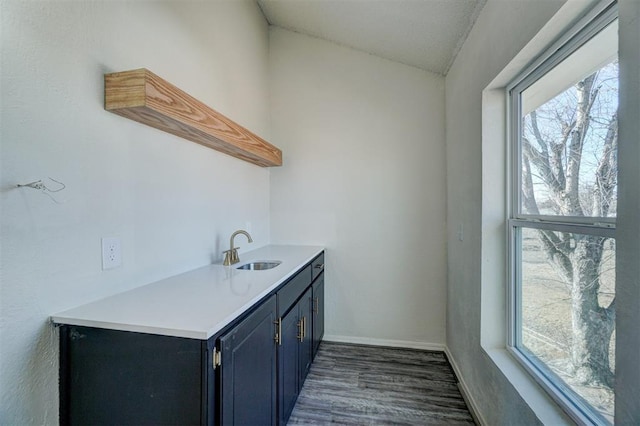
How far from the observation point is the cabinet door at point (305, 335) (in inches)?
75.0

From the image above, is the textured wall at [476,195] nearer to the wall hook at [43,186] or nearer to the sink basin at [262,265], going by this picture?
the sink basin at [262,265]

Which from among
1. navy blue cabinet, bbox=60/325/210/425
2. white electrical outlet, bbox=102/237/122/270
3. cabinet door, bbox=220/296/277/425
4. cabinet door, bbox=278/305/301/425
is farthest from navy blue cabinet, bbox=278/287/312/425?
white electrical outlet, bbox=102/237/122/270

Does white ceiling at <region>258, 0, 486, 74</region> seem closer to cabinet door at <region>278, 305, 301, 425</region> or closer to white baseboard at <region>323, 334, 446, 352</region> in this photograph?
cabinet door at <region>278, 305, 301, 425</region>

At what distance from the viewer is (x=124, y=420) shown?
0.95 m

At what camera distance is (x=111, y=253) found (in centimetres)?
117

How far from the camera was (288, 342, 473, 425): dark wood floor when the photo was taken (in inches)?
68.7

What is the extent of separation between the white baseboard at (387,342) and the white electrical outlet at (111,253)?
2.09 m

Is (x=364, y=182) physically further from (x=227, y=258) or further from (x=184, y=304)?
(x=184, y=304)

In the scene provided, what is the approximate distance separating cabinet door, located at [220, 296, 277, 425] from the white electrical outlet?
0.62 meters

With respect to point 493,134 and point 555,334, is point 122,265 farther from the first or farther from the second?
point 493,134

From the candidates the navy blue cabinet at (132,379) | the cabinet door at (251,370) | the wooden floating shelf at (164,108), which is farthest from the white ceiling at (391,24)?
the navy blue cabinet at (132,379)

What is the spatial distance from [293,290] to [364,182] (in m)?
1.36

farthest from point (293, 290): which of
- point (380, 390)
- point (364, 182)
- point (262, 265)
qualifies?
point (364, 182)

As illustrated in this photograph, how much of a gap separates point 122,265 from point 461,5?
7.60 ft
